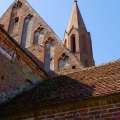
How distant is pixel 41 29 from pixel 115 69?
9221 mm

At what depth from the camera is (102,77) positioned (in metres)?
10.8

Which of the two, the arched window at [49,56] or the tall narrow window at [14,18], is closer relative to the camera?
the arched window at [49,56]

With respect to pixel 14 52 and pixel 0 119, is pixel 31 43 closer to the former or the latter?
pixel 14 52

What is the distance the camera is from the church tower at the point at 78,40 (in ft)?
67.8

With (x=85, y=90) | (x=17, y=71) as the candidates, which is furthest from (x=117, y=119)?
(x=17, y=71)

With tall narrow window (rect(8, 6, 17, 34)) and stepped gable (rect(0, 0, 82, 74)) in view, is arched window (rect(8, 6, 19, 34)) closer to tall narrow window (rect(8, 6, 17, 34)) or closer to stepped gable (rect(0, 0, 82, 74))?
tall narrow window (rect(8, 6, 17, 34))

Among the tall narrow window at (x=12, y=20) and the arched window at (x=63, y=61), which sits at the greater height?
the tall narrow window at (x=12, y=20)

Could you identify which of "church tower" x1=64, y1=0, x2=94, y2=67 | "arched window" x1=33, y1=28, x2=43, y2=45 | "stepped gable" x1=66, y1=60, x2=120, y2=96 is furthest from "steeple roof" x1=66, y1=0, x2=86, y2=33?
"stepped gable" x1=66, y1=60, x2=120, y2=96

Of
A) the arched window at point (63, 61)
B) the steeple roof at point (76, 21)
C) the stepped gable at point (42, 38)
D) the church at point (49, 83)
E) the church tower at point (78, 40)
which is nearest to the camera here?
the church at point (49, 83)

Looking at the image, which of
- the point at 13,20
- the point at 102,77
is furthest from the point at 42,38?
the point at 102,77

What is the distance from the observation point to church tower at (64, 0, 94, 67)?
2066 cm

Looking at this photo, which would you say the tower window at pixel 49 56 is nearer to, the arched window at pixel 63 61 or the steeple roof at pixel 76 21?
the arched window at pixel 63 61

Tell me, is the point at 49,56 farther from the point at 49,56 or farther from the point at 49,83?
the point at 49,83

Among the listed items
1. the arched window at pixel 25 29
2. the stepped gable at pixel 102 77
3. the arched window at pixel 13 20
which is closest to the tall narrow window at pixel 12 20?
the arched window at pixel 13 20
